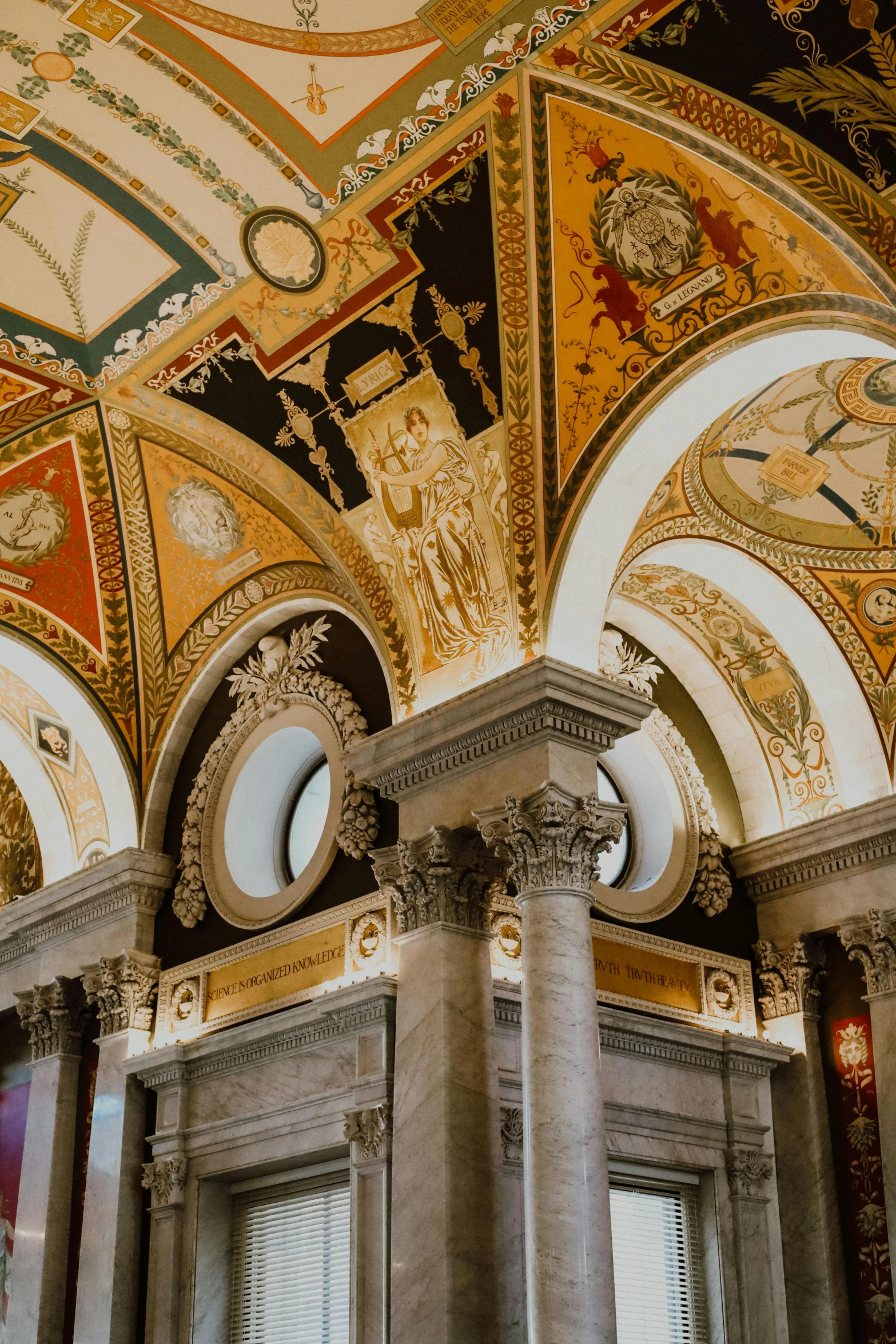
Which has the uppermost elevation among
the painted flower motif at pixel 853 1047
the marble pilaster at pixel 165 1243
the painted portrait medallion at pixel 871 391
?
the painted portrait medallion at pixel 871 391

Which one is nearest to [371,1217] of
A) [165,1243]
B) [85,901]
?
[165,1243]

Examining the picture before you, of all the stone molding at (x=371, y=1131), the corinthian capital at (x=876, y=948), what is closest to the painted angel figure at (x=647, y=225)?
the corinthian capital at (x=876, y=948)

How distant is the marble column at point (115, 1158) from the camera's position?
12.3 m

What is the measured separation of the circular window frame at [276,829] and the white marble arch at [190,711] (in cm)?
69

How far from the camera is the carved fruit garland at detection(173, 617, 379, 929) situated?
1278 cm

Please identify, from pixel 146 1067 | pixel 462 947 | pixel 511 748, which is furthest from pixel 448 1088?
pixel 146 1067

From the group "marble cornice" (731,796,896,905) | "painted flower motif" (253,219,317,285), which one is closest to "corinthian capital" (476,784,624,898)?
"marble cornice" (731,796,896,905)

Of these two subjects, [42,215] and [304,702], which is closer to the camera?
[42,215]

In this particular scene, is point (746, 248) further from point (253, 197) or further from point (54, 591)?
point (54, 591)

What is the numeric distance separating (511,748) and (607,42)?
454cm

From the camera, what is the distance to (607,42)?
9188 mm

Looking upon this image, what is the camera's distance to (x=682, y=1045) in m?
12.5

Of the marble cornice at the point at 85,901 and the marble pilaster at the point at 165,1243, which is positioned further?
the marble cornice at the point at 85,901

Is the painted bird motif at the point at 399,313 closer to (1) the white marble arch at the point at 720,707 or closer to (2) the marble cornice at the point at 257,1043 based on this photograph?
(1) the white marble arch at the point at 720,707
